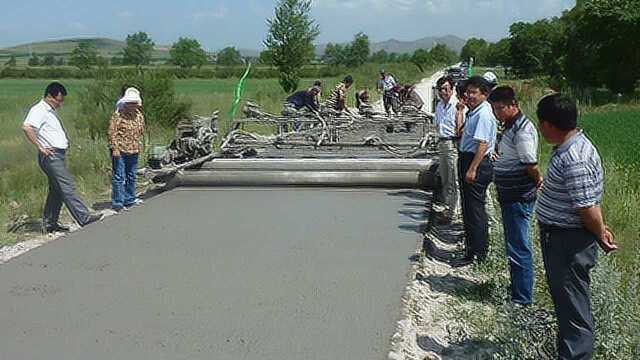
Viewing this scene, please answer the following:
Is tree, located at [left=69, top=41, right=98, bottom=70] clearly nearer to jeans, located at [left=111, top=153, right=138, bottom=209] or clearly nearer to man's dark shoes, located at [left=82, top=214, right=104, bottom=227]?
jeans, located at [left=111, top=153, right=138, bottom=209]

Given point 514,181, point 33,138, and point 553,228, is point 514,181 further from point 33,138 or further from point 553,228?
point 33,138

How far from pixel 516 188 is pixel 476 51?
428 feet

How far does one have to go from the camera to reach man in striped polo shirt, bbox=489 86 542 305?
5797mm

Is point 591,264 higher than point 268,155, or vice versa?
point 591,264

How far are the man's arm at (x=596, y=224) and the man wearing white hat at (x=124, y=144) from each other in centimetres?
689

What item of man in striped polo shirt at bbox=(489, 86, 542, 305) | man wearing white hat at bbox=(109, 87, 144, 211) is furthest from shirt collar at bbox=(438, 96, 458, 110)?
man wearing white hat at bbox=(109, 87, 144, 211)

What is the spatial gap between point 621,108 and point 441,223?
2487 cm

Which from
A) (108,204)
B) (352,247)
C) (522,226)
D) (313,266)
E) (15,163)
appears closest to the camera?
(522,226)

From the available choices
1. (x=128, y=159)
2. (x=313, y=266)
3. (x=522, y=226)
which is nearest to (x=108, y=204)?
(x=128, y=159)

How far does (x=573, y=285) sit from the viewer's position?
14.3 feet

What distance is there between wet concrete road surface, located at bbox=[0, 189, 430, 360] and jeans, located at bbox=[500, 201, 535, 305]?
86cm

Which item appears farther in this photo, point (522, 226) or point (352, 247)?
point (352, 247)

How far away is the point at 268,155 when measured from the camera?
1258 cm

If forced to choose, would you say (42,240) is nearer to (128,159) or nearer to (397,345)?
(128,159)
